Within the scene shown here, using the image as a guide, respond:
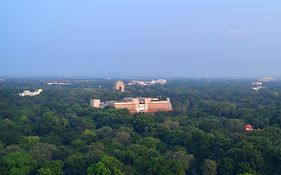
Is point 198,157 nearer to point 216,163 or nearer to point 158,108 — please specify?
point 216,163

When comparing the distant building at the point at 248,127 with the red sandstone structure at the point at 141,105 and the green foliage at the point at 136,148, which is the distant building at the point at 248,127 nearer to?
the green foliage at the point at 136,148

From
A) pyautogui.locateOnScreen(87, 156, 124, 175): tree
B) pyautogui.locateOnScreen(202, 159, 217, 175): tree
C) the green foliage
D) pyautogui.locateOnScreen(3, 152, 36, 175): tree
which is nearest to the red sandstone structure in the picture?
the green foliage

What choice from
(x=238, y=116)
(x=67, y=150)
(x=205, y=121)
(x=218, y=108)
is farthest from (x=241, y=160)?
(x=218, y=108)

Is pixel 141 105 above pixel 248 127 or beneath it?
beneath

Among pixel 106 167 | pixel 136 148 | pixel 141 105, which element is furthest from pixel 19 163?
pixel 141 105

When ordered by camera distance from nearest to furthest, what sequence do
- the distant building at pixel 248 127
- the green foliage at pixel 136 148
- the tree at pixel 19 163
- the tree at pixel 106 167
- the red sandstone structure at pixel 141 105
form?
1. the tree at pixel 106 167
2. the tree at pixel 19 163
3. the green foliage at pixel 136 148
4. the distant building at pixel 248 127
5. the red sandstone structure at pixel 141 105

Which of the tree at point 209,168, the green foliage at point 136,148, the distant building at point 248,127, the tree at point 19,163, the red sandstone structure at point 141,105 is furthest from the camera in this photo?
the red sandstone structure at point 141,105

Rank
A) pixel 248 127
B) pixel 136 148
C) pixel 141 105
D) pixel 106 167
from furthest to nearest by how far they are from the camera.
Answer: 1. pixel 141 105
2. pixel 248 127
3. pixel 136 148
4. pixel 106 167

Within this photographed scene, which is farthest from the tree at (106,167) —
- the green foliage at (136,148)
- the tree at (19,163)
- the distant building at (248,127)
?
the distant building at (248,127)

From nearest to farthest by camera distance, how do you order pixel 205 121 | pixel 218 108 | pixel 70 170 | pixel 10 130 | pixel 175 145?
pixel 70 170, pixel 175 145, pixel 10 130, pixel 205 121, pixel 218 108

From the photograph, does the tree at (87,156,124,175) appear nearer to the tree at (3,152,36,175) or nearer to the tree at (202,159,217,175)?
the tree at (3,152,36,175)

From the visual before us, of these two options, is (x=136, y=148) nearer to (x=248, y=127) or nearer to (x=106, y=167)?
(x=106, y=167)
